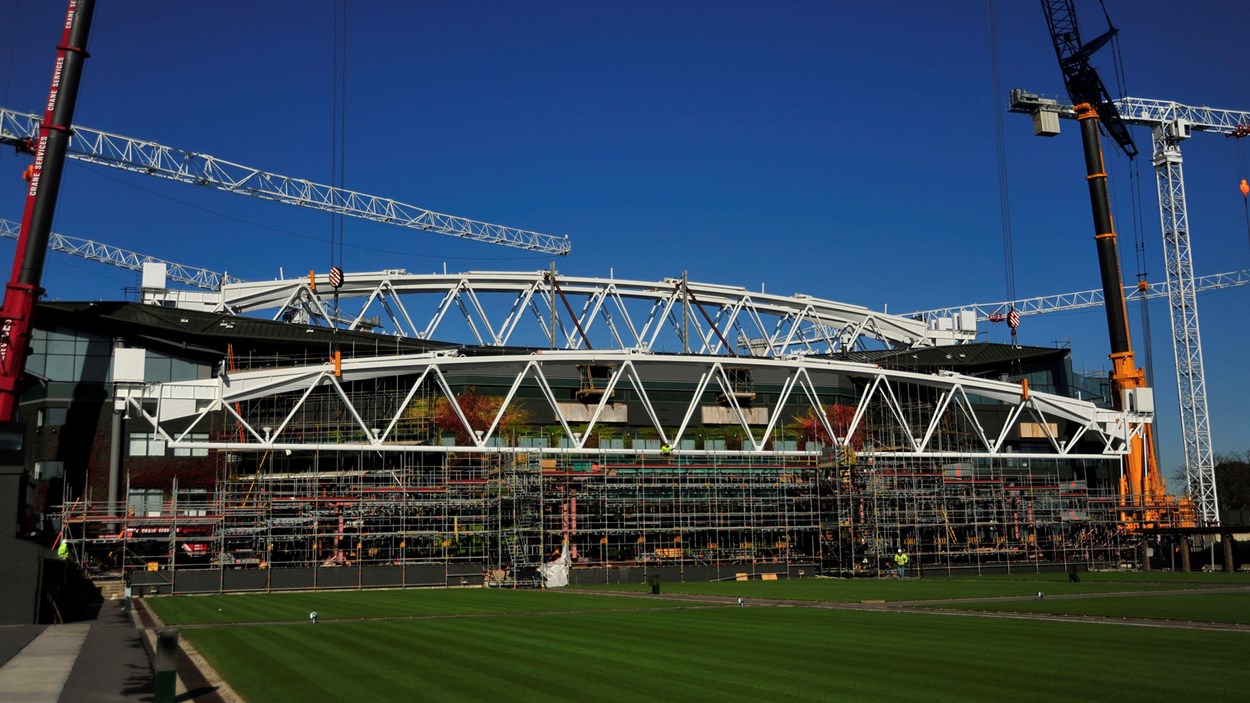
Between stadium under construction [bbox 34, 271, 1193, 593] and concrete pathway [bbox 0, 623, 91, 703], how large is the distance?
2742 centimetres

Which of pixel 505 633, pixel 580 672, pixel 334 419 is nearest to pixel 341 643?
pixel 505 633

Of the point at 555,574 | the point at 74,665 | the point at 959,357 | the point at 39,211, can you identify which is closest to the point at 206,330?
the point at 39,211

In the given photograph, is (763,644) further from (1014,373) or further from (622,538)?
(1014,373)

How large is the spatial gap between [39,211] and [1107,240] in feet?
269

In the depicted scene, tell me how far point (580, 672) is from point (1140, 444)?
88568 millimetres

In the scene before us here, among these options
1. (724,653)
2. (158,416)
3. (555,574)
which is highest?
(158,416)

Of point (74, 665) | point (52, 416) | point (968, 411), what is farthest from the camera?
point (968, 411)

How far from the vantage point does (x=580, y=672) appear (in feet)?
65.7

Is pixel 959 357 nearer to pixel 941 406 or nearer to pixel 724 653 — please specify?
pixel 941 406

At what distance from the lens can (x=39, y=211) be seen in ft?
199

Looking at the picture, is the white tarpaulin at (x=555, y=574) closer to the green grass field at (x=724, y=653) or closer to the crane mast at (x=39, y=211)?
the green grass field at (x=724, y=653)

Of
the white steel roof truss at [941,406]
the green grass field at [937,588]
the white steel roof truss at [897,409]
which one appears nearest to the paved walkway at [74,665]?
the green grass field at [937,588]

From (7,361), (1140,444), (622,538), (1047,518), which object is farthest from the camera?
(1140,444)

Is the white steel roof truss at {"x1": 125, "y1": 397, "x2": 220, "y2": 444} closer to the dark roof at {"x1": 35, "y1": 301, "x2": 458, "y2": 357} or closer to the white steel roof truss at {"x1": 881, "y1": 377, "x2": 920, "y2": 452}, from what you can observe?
the dark roof at {"x1": 35, "y1": 301, "x2": 458, "y2": 357}
